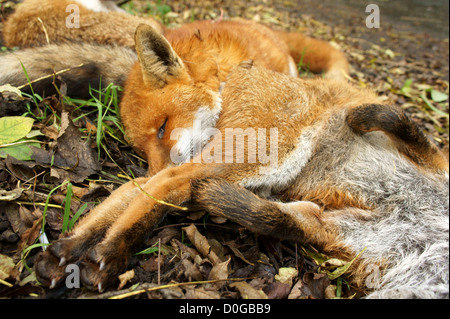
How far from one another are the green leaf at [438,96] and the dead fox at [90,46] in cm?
327

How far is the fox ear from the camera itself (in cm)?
283

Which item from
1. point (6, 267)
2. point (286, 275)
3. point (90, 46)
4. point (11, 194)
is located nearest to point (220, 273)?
point (286, 275)

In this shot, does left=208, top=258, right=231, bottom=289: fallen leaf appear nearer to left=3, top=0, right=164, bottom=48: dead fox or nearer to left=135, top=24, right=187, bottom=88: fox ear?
left=135, top=24, right=187, bottom=88: fox ear

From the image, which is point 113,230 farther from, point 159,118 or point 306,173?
point 306,173

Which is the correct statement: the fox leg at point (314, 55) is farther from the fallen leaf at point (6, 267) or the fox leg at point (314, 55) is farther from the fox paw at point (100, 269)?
the fallen leaf at point (6, 267)

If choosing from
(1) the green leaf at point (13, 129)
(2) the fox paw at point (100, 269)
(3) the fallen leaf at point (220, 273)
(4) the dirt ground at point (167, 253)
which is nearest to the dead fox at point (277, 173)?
(2) the fox paw at point (100, 269)

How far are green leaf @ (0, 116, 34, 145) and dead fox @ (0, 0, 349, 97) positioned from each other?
580 mm

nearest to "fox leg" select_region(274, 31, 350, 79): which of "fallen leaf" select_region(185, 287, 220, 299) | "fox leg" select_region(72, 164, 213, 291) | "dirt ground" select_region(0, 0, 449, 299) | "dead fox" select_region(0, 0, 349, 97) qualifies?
"dead fox" select_region(0, 0, 349, 97)

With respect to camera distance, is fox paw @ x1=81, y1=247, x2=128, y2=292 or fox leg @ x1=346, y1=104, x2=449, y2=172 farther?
fox leg @ x1=346, y1=104, x2=449, y2=172

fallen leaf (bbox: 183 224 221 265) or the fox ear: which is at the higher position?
the fox ear

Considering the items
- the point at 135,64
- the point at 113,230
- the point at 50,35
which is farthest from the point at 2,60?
the point at 113,230

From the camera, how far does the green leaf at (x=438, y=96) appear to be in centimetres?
603

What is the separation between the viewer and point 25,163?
2.71 m

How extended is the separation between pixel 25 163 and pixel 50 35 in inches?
80.3
